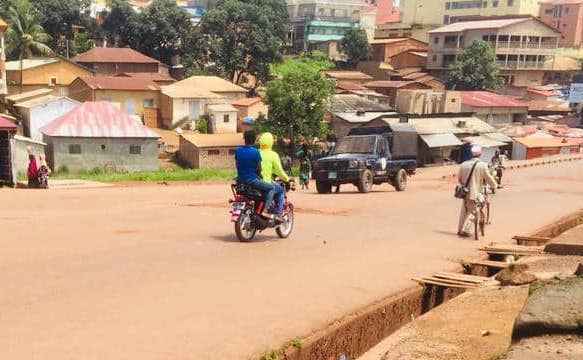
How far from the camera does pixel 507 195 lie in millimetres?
20391

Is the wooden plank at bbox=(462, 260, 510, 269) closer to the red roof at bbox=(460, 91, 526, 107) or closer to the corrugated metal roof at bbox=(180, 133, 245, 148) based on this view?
the corrugated metal roof at bbox=(180, 133, 245, 148)

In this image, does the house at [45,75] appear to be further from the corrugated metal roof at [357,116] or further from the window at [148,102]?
the corrugated metal roof at [357,116]

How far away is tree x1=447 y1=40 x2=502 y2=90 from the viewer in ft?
204

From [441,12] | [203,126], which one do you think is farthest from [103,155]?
[441,12]

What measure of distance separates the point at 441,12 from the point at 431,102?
39635mm

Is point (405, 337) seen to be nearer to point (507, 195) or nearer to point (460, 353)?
point (460, 353)

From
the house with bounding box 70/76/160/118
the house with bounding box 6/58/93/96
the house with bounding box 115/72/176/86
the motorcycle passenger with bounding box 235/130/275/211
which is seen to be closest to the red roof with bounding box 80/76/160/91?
the house with bounding box 70/76/160/118

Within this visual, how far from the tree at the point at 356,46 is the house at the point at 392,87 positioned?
1029 centimetres

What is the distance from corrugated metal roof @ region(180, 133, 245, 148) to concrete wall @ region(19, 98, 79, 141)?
797cm

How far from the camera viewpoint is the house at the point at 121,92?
4722 centimetres

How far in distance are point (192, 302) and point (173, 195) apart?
12948 millimetres

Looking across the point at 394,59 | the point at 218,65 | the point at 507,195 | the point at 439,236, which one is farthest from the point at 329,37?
the point at 439,236

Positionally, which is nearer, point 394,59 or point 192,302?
point 192,302

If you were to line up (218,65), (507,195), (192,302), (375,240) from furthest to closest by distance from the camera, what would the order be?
(218,65)
(507,195)
(375,240)
(192,302)
